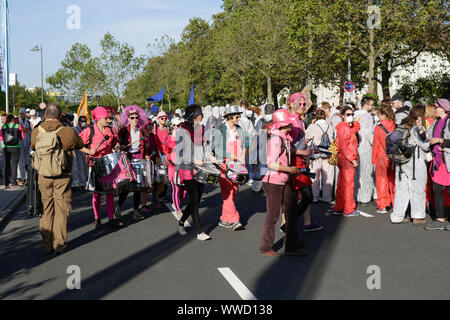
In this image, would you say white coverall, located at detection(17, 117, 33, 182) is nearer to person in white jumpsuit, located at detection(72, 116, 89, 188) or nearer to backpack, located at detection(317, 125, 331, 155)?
person in white jumpsuit, located at detection(72, 116, 89, 188)

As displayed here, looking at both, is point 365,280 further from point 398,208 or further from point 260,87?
point 260,87

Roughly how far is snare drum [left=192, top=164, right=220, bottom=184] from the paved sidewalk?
349cm

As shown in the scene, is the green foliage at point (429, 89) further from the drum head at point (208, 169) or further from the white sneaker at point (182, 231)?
the white sneaker at point (182, 231)

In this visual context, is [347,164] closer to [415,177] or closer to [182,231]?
[415,177]

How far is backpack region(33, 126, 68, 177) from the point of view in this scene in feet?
22.4

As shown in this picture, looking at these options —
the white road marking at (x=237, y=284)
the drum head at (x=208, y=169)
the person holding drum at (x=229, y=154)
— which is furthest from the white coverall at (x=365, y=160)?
the white road marking at (x=237, y=284)

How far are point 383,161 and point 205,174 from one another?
385 centimetres

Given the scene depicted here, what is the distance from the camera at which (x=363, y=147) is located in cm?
1061

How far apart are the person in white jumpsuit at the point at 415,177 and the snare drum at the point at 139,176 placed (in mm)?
4013

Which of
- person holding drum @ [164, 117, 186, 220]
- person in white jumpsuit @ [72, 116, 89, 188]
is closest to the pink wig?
person holding drum @ [164, 117, 186, 220]

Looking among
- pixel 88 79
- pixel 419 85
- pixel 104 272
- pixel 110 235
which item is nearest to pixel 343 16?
pixel 419 85

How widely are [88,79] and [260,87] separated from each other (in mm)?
17044

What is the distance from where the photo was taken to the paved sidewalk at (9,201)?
9581 mm

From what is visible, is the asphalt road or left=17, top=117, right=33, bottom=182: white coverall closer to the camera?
the asphalt road
